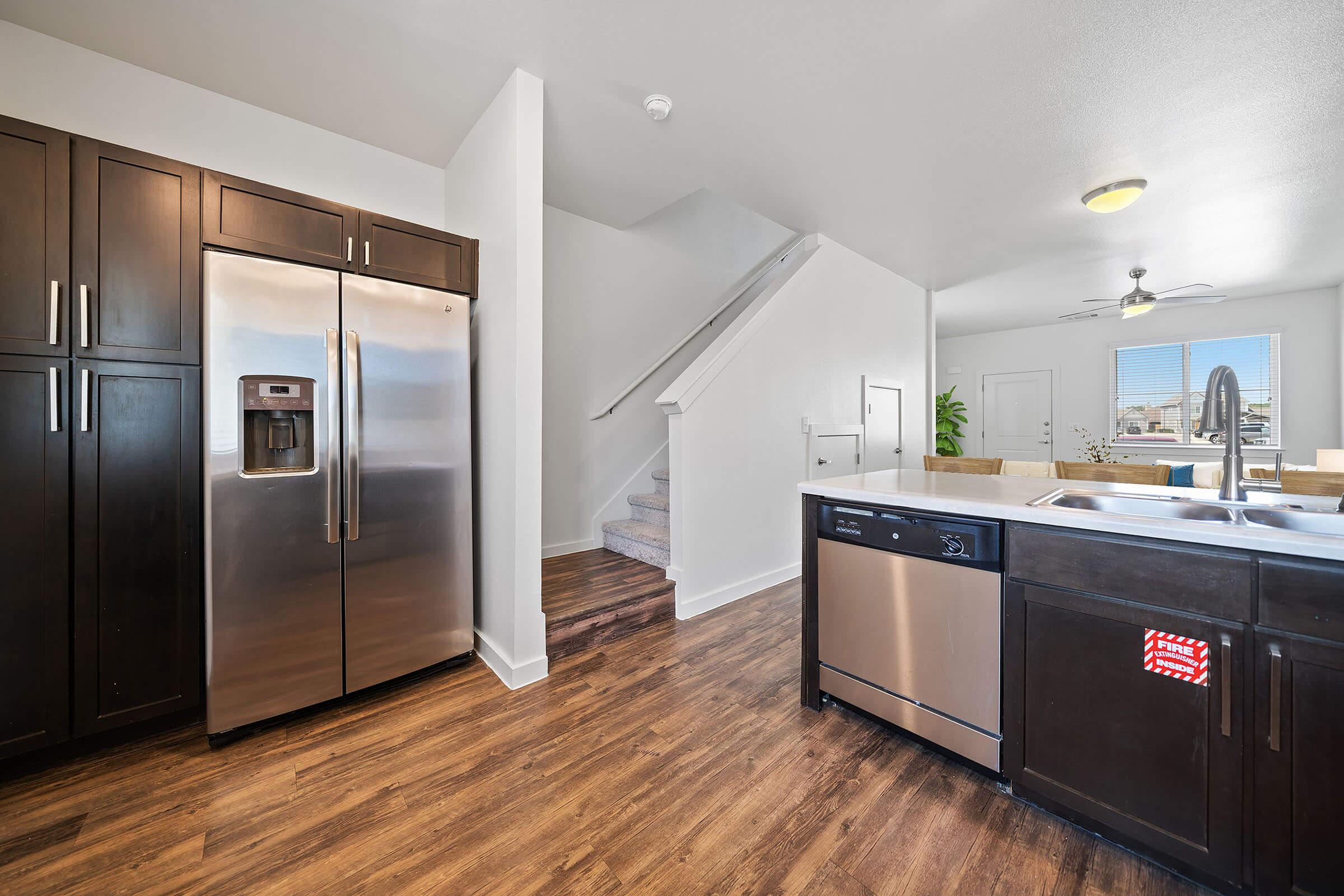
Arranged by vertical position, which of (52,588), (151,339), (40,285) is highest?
(40,285)

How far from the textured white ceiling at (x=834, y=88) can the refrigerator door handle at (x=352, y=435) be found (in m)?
1.19

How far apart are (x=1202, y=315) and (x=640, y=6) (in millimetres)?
7970

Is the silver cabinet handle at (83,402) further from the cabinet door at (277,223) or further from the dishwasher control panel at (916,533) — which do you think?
the dishwasher control panel at (916,533)

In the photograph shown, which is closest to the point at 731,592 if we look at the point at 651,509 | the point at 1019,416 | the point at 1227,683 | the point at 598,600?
the point at 651,509

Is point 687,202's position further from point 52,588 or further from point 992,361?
point 992,361

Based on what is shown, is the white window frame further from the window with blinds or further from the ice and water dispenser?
the ice and water dispenser

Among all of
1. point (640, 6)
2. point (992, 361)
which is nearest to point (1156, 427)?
point (992, 361)

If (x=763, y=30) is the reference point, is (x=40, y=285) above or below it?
below

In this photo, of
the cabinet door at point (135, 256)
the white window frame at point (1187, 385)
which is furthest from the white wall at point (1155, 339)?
the cabinet door at point (135, 256)

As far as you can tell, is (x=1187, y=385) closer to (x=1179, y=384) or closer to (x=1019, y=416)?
(x=1179, y=384)

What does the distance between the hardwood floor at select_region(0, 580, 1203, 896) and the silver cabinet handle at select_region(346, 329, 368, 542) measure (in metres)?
0.78

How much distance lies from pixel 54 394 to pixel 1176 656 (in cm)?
330

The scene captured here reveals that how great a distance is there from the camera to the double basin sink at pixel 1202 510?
4.21 ft

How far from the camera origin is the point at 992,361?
772 cm
